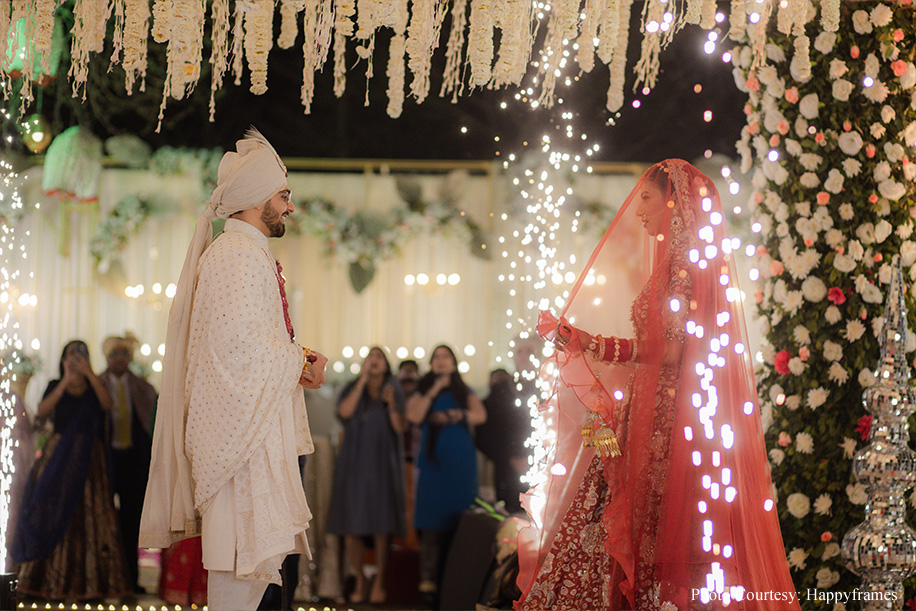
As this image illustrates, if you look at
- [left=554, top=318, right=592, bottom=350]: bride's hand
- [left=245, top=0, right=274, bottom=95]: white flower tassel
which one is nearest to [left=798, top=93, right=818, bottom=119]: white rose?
[left=554, top=318, right=592, bottom=350]: bride's hand

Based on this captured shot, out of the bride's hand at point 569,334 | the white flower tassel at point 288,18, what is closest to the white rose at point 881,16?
the bride's hand at point 569,334

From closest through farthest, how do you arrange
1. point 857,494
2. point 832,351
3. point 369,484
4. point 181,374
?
point 181,374 → point 857,494 → point 832,351 → point 369,484

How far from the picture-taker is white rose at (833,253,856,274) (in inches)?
133

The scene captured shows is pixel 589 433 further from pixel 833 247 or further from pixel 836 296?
pixel 833 247

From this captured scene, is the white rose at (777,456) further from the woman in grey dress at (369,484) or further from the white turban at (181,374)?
the white turban at (181,374)

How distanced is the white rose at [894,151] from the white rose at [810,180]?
0.29 meters

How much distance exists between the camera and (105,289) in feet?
14.9

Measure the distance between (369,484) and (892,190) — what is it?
284cm

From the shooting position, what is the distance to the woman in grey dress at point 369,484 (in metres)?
4.28

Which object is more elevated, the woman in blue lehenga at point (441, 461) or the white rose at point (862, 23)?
the white rose at point (862, 23)

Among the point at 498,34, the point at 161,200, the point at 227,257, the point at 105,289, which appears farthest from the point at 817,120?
the point at 105,289

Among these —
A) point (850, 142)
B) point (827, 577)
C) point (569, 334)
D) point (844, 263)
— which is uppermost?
point (850, 142)

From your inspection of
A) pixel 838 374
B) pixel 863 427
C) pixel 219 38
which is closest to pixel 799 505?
pixel 863 427

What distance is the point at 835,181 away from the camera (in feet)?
11.2
